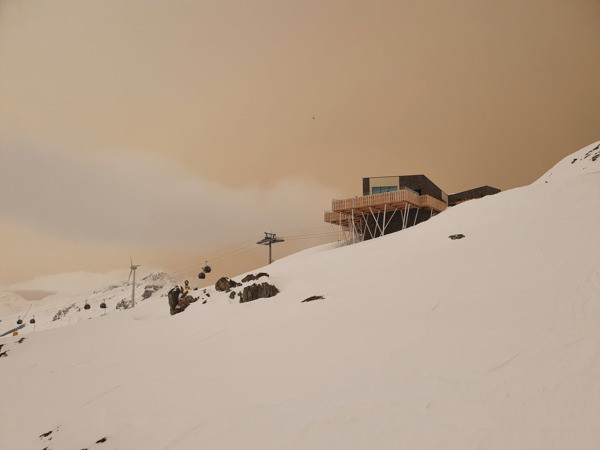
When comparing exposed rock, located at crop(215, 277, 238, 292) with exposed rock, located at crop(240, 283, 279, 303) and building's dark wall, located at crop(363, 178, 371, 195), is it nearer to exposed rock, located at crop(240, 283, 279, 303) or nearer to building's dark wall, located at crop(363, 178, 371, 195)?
exposed rock, located at crop(240, 283, 279, 303)

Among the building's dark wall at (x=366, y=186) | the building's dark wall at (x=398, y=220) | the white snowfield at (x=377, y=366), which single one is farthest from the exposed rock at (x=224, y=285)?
the building's dark wall at (x=366, y=186)

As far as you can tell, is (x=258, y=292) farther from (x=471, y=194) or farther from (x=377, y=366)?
(x=471, y=194)

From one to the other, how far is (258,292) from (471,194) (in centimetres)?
4425

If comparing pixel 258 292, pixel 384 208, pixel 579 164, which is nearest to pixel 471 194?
pixel 579 164

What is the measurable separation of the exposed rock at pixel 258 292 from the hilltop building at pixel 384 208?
2116 cm

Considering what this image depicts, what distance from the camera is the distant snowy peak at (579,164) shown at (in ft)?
116

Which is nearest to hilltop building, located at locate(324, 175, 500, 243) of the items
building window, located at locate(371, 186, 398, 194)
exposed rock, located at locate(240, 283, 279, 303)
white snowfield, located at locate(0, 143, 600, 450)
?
building window, located at locate(371, 186, 398, 194)

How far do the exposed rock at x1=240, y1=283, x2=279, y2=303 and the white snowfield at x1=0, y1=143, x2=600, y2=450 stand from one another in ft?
2.61

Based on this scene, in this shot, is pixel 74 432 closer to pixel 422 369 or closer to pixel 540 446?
pixel 422 369

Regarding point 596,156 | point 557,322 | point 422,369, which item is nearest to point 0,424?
point 422,369

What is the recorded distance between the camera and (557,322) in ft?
27.9

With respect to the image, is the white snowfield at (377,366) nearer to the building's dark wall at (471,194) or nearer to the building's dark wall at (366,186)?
the building's dark wall at (366,186)

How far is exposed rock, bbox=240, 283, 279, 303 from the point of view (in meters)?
20.1

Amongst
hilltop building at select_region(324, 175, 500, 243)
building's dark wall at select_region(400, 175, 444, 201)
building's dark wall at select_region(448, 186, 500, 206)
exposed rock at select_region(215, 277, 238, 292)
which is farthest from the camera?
building's dark wall at select_region(448, 186, 500, 206)
